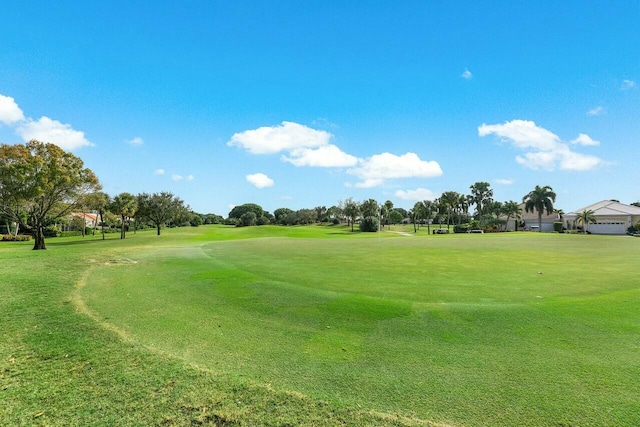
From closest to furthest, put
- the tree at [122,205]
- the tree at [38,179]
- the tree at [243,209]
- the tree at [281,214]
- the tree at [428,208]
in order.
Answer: the tree at [38,179] → the tree at [122,205] → the tree at [428,208] → the tree at [281,214] → the tree at [243,209]

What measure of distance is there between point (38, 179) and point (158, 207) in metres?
28.8

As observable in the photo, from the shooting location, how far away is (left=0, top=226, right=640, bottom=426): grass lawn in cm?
360

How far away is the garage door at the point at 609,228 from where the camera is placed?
64625 millimetres

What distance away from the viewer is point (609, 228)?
65.4m

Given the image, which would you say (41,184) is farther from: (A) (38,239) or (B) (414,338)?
(B) (414,338)

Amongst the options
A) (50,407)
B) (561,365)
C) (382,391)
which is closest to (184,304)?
(50,407)

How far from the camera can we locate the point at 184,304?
7.95 meters

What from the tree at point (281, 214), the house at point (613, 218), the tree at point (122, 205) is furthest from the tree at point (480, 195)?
the tree at point (122, 205)

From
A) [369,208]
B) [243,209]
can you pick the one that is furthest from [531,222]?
[243,209]

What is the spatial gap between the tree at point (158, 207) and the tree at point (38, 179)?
2224 cm

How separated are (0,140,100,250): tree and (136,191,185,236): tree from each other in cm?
2224

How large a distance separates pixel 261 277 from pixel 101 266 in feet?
23.1

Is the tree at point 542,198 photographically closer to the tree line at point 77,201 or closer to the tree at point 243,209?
the tree line at point 77,201

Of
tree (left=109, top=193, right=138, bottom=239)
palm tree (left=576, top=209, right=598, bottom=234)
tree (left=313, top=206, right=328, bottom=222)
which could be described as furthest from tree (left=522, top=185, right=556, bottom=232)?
tree (left=109, top=193, right=138, bottom=239)
